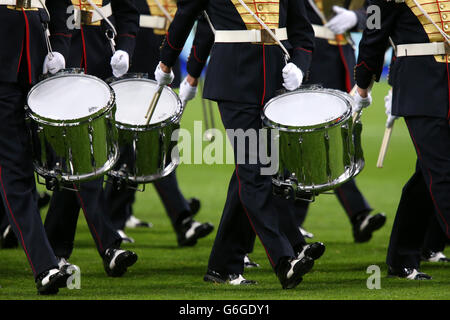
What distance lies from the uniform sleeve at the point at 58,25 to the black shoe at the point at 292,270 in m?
1.49

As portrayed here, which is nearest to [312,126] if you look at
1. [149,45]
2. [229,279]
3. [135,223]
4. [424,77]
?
[424,77]

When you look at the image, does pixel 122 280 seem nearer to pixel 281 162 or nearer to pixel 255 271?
pixel 255 271

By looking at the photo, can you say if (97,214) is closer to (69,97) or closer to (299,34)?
(69,97)

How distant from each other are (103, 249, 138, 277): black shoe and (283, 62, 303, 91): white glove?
49.3 inches

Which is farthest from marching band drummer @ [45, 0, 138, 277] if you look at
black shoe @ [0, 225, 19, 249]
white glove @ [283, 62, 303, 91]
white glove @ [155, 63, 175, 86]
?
white glove @ [283, 62, 303, 91]

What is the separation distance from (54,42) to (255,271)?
5.56ft

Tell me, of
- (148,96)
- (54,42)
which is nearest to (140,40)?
(148,96)

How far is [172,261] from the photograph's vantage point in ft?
21.5

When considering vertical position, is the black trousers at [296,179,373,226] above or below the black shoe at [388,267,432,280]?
below

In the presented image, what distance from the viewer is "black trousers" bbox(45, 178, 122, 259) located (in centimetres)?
587

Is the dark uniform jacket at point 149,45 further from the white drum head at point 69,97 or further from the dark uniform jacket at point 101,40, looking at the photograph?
the white drum head at point 69,97

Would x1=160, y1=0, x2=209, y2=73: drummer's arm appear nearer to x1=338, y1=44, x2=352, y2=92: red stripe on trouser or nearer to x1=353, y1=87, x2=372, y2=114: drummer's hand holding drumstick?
x1=353, y1=87, x2=372, y2=114: drummer's hand holding drumstick

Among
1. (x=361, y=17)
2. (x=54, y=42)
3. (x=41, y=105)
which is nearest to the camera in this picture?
(x=41, y=105)

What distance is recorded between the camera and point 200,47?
5852mm
